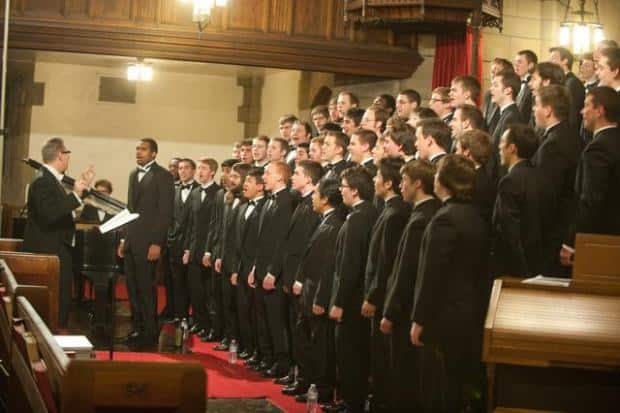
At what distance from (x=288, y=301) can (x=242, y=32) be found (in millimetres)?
4357

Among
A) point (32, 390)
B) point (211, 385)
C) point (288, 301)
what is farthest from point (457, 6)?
point (32, 390)

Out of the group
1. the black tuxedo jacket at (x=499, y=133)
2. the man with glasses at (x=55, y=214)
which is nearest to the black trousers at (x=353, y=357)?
the black tuxedo jacket at (x=499, y=133)

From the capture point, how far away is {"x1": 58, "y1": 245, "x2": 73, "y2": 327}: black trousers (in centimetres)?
909

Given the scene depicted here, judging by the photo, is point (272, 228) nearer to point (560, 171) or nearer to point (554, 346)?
point (560, 171)

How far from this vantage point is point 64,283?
9148 millimetres

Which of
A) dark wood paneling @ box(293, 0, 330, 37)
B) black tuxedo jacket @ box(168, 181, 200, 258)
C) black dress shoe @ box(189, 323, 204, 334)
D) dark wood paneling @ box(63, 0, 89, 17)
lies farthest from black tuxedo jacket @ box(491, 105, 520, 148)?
dark wood paneling @ box(63, 0, 89, 17)

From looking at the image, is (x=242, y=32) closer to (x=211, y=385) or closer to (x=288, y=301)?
(x=288, y=301)

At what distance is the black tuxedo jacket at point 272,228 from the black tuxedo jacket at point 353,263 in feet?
5.19

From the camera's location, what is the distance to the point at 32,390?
3.60 metres

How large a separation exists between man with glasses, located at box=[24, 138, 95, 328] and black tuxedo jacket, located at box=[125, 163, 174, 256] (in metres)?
0.54

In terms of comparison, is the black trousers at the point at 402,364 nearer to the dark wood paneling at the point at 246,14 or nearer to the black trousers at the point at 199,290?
the black trousers at the point at 199,290

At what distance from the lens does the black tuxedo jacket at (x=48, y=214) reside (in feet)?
29.4

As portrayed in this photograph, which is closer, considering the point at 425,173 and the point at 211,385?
the point at 425,173

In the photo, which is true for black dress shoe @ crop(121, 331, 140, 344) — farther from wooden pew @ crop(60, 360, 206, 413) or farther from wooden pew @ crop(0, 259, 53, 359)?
wooden pew @ crop(60, 360, 206, 413)
